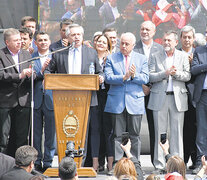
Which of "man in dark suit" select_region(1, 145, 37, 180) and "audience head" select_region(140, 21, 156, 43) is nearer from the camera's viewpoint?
"man in dark suit" select_region(1, 145, 37, 180)

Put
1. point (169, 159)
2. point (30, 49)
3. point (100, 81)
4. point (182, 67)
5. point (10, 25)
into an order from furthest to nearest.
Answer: point (10, 25) → point (30, 49) → point (182, 67) → point (100, 81) → point (169, 159)

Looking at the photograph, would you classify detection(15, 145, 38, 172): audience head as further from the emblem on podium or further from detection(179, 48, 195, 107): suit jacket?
detection(179, 48, 195, 107): suit jacket

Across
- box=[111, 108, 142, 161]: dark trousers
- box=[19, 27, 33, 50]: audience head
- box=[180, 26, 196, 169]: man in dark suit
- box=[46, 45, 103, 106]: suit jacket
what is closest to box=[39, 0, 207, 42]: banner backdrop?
box=[19, 27, 33, 50]: audience head

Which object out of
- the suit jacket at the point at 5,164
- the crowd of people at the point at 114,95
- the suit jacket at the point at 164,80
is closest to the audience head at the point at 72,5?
the crowd of people at the point at 114,95

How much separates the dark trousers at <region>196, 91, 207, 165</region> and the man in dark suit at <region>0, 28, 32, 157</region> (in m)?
2.33

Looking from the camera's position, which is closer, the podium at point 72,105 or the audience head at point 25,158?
the audience head at point 25,158

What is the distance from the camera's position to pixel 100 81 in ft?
23.9

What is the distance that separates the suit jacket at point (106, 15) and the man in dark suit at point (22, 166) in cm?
517

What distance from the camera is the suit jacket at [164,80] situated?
7684 mm

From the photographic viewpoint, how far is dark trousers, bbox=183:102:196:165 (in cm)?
809

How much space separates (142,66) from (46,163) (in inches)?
73.4

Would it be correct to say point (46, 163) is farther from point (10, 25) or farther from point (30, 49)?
point (10, 25)

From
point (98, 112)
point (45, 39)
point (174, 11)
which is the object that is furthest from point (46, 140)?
point (174, 11)

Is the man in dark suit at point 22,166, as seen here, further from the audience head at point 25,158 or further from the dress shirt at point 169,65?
the dress shirt at point 169,65
